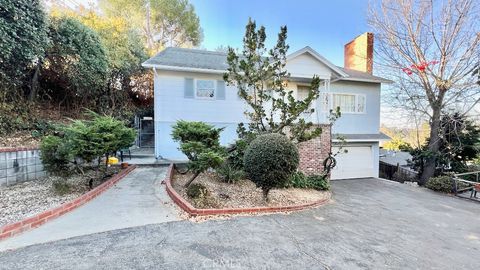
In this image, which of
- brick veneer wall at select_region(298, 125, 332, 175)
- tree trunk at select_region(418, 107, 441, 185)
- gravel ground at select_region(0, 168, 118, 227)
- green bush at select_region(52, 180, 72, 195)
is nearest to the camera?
gravel ground at select_region(0, 168, 118, 227)

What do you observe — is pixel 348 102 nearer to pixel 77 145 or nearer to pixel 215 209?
pixel 215 209

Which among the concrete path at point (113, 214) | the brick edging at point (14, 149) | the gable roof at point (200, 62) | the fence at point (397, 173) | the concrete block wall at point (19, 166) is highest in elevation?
the gable roof at point (200, 62)

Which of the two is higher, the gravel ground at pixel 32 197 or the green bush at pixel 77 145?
the green bush at pixel 77 145

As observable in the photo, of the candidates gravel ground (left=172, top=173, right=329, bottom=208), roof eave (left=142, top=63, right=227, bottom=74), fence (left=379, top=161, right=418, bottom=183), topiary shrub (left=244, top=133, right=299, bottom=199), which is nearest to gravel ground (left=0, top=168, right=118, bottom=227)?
gravel ground (left=172, top=173, right=329, bottom=208)

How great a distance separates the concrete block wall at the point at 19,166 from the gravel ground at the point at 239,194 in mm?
4118

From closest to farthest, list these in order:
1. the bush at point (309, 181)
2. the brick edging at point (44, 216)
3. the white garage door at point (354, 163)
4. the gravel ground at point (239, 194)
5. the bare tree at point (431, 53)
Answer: the brick edging at point (44, 216) → the gravel ground at point (239, 194) → the bush at point (309, 181) → the bare tree at point (431, 53) → the white garage door at point (354, 163)

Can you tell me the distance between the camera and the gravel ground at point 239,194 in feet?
20.5

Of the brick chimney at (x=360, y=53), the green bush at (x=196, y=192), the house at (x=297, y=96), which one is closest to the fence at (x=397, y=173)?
the house at (x=297, y=96)

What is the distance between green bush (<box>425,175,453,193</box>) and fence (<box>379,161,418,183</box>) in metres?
2.71

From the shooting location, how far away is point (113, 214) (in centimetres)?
500

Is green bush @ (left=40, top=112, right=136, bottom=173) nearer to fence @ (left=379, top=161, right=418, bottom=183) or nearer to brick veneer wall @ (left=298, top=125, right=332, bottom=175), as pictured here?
brick veneer wall @ (left=298, top=125, right=332, bottom=175)

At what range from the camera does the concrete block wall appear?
20.9 ft

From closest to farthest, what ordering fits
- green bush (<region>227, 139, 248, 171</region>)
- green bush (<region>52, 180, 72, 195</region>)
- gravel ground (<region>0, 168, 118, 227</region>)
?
gravel ground (<region>0, 168, 118, 227</region>)
green bush (<region>52, 180, 72, 195</region>)
green bush (<region>227, 139, 248, 171</region>)

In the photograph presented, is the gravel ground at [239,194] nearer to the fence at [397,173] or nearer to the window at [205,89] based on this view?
the window at [205,89]
